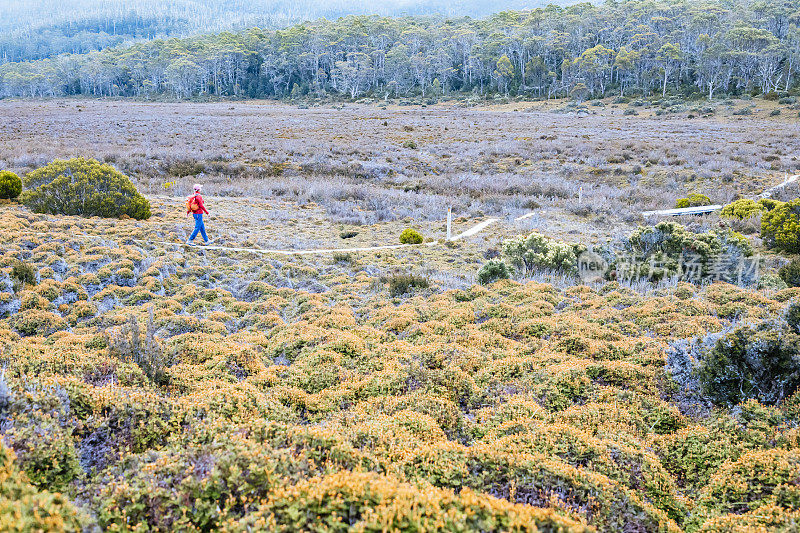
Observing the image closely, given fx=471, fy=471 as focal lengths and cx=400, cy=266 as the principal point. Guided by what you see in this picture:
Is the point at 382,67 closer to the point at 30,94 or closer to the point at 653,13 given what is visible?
the point at 653,13

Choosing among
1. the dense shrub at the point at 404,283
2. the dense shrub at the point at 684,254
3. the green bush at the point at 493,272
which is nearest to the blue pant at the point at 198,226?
the dense shrub at the point at 404,283

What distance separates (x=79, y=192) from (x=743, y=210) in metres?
20.6

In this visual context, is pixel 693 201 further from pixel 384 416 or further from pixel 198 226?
pixel 384 416

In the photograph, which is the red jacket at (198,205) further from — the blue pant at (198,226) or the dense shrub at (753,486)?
the dense shrub at (753,486)

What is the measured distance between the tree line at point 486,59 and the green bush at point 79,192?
65555 mm

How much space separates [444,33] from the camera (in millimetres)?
90125

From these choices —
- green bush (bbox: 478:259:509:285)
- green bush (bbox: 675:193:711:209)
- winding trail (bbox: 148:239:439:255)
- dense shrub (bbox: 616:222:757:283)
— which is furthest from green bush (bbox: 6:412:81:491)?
green bush (bbox: 675:193:711:209)

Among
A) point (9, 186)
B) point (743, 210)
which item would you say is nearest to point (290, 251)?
point (9, 186)

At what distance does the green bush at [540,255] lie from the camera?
35.6 ft

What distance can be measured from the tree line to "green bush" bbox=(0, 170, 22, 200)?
66.8 meters

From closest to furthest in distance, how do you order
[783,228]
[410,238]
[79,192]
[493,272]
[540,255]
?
[493,272] → [540,255] → [783,228] → [410,238] → [79,192]

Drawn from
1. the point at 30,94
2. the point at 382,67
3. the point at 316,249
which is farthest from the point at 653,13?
the point at 30,94

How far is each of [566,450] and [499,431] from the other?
61 centimetres

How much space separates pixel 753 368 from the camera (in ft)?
16.6
